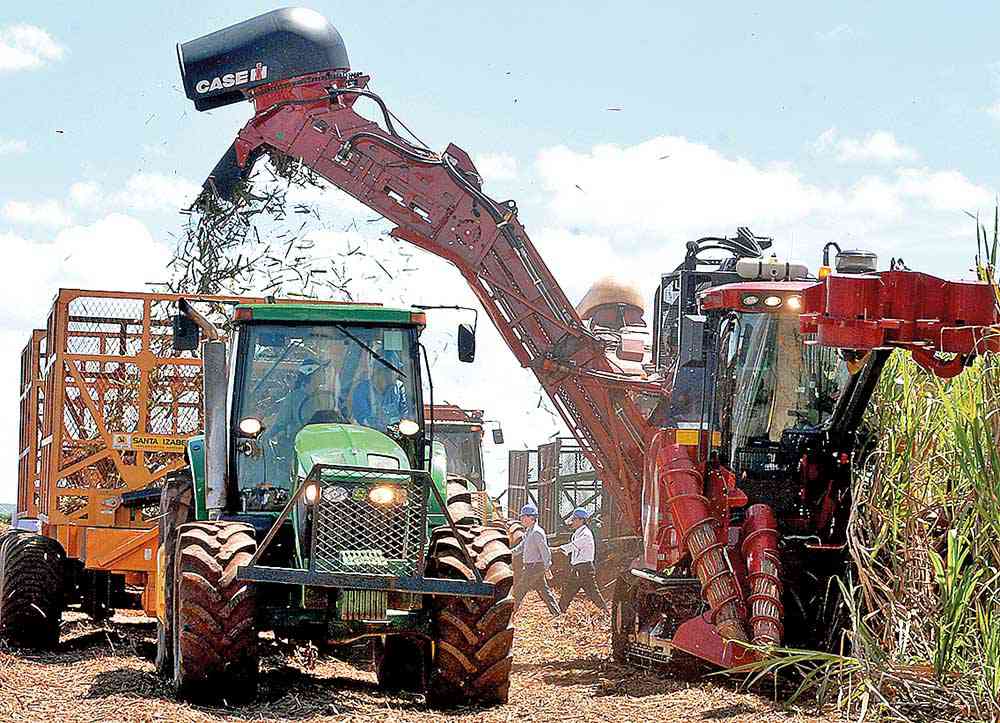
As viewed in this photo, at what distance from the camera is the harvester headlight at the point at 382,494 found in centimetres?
841

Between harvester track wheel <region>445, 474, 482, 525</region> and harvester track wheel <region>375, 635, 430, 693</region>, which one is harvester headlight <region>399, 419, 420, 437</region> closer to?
harvester track wheel <region>445, 474, 482, 525</region>

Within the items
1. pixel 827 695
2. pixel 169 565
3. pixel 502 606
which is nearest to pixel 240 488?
pixel 169 565

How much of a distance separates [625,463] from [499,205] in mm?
2870

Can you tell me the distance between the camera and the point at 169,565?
9.34 meters

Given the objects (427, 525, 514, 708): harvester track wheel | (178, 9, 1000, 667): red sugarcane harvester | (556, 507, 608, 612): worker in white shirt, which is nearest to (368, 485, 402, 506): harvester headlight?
(427, 525, 514, 708): harvester track wheel

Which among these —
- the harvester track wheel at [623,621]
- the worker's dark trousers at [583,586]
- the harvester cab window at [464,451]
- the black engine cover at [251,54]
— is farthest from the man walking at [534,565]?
the black engine cover at [251,54]

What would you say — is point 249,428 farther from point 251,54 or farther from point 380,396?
point 251,54

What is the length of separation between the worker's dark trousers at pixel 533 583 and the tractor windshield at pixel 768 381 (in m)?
7.06

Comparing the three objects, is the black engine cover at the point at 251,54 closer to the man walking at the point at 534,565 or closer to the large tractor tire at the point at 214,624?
the man walking at the point at 534,565

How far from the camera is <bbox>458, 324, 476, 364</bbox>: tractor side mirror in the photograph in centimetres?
965

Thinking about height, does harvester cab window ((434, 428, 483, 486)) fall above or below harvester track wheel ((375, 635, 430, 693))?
above

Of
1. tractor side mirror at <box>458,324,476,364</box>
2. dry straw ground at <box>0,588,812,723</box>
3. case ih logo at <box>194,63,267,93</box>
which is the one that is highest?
case ih logo at <box>194,63,267,93</box>

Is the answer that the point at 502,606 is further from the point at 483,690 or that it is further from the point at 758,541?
the point at 758,541

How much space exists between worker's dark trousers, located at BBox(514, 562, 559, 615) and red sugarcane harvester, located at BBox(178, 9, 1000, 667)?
287 centimetres
